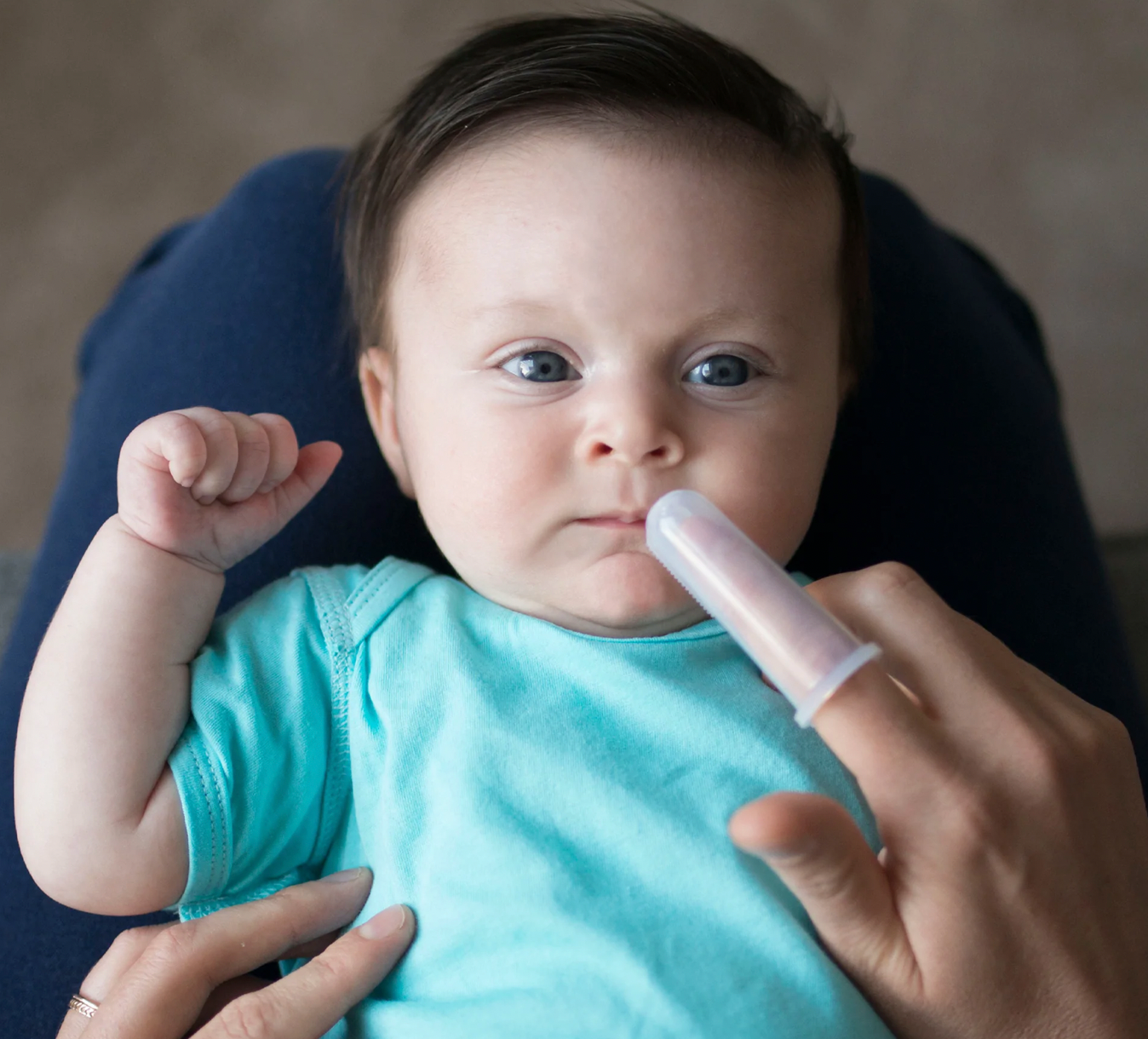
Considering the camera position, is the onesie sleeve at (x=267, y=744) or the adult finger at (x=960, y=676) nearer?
the adult finger at (x=960, y=676)

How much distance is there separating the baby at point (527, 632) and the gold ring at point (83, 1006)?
0.41 feet

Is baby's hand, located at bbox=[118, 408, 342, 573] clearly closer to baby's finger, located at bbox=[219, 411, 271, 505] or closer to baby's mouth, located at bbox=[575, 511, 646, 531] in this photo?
baby's finger, located at bbox=[219, 411, 271, 505]

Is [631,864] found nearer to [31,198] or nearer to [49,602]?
[49,602]

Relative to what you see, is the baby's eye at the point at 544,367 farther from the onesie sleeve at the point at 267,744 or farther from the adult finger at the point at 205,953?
the adult finger at the point at 205,953

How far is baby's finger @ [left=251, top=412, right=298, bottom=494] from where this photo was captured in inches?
39.0

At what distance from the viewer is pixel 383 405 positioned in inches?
46.1

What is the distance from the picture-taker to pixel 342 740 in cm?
102

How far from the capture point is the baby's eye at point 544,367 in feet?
3.21

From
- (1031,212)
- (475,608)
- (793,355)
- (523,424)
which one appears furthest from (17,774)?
(1031,212)

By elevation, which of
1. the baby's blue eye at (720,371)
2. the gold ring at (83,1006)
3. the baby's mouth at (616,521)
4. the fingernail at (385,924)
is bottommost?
the gold ring at (83,1006)

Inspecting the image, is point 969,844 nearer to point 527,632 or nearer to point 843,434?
point 527,632

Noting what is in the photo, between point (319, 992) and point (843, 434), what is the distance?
0.86m

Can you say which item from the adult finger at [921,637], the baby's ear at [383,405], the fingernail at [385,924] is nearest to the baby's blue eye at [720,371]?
the adult finger at [921,637]

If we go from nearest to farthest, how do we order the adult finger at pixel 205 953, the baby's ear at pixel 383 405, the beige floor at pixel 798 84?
the adult finger at pixel 205 953 < the baby's ear at pixel 383 405 < the beige floor at pixel 798 84
